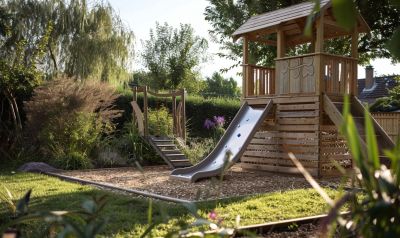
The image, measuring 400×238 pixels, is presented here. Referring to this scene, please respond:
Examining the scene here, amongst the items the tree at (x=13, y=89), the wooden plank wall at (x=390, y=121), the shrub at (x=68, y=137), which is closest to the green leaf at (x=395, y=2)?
the shrub at (x=68, y=137)

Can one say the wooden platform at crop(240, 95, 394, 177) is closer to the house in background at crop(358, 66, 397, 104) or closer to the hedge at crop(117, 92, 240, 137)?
the hedge at crop(117, 92, 240, 137)

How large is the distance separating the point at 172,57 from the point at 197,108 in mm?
16133

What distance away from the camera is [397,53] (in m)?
1.17

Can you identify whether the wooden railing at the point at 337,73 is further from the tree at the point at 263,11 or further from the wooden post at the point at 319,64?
the tree at the point at 263,11

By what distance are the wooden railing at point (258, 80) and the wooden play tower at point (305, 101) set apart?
0.02m

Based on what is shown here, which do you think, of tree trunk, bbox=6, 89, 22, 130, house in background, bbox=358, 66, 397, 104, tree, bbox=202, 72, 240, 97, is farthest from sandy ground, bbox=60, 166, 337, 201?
tree, bbox=202, 72, 240, 97

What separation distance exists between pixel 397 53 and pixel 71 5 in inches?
838

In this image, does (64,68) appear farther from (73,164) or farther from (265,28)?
(265,28)

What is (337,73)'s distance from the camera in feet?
31.6

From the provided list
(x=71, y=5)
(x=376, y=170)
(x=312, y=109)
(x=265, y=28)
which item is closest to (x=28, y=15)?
(x=71, y=5)

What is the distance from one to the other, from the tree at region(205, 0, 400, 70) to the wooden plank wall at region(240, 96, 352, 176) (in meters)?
4.98

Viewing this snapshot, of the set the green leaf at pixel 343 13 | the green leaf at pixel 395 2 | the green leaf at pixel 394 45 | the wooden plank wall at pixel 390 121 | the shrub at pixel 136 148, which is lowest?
the shrub at pixel 136 148

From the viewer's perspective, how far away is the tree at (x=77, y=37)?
20.2 m

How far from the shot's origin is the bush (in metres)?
11.7
